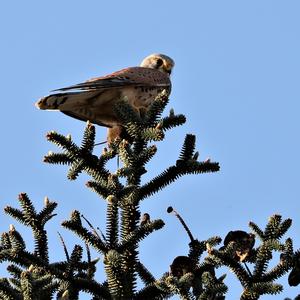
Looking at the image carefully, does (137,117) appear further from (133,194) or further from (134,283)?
(134,283)

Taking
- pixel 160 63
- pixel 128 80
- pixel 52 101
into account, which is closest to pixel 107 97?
pixel 128 80

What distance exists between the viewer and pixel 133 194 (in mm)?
3301

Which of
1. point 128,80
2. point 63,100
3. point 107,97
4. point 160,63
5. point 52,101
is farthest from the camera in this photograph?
point 160,63

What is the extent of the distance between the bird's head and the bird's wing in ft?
2.86

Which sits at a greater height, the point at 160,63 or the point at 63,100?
the point at 160,63

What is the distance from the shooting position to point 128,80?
6.21m

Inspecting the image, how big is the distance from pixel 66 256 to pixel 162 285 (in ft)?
1.61

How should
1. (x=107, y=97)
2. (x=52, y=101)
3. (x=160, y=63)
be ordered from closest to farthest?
1. (x=52, y=101)
2. (x=107, y=97)
3. (x=160, y=63)

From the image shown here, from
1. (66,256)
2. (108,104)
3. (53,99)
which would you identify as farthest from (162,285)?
(108,104)

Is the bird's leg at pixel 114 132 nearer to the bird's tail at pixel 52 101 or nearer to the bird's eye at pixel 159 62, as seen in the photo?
the bird's tail at pixel 52 101

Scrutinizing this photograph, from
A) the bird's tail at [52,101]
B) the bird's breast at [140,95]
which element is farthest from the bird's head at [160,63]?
the bird's tail at [52,101]

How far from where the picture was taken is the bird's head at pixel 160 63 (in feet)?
26.4

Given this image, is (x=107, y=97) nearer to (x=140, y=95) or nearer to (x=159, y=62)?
(x=140, y=95)

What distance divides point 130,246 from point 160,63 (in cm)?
522
